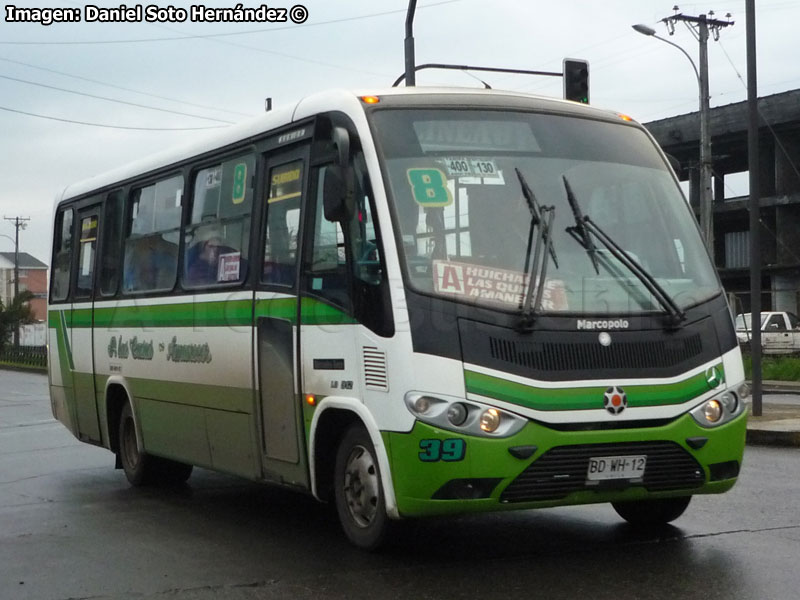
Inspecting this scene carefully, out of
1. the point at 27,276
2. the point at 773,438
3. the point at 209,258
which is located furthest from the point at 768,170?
the point at 27,276

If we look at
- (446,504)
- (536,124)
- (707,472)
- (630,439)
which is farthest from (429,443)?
(536,124)

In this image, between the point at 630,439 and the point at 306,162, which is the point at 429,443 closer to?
the point at 630,439

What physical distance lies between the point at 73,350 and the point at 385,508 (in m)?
6.90

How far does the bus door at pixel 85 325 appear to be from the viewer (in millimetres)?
12969

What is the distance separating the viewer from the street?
22.7 feet

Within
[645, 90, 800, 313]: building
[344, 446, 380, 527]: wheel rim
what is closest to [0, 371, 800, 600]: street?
[344, 446, 380, 527]: wheel rim

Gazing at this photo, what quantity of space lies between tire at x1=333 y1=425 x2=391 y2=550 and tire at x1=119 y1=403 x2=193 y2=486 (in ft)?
13.9

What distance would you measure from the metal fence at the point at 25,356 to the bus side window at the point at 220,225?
48202 mm

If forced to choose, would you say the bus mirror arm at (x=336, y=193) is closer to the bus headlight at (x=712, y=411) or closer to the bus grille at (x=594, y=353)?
the bus grille at (x=594, y=353)

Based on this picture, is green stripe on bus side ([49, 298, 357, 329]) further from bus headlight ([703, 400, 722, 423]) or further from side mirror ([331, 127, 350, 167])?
bus headlight ([703, 400, 722, 423])

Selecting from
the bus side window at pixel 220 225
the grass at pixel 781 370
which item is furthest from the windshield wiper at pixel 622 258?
the grass at pixel 781 370

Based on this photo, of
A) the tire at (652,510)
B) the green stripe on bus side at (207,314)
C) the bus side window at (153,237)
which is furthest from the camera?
the bus side window at (153,237)

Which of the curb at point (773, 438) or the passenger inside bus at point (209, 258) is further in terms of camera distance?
the curb at point (773, 438)

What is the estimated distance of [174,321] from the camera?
10641 millimetres
